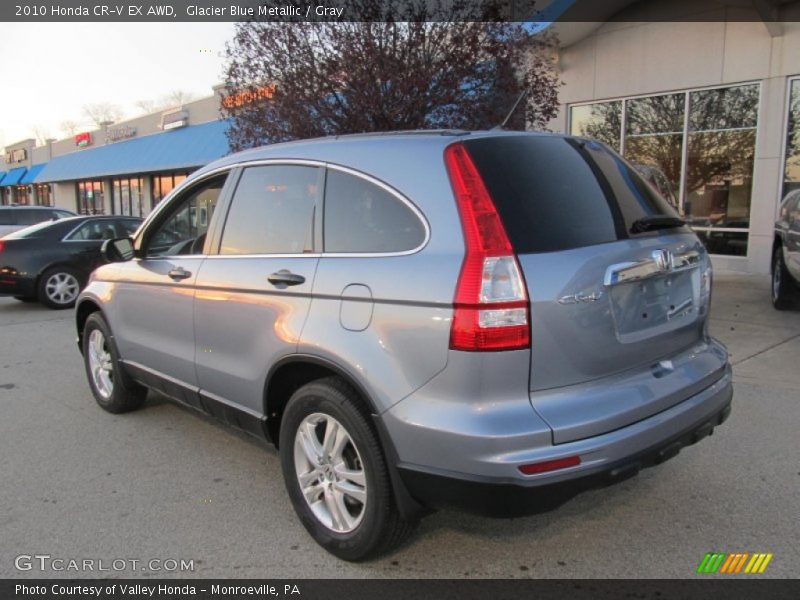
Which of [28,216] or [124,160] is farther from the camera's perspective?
[124,160]

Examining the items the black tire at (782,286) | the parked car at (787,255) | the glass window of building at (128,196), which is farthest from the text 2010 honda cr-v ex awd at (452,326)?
the glass window of building at (128,196)

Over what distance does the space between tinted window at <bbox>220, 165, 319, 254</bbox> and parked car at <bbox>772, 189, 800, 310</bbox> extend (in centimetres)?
609

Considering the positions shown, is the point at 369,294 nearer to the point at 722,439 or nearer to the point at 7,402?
the point at 722,439

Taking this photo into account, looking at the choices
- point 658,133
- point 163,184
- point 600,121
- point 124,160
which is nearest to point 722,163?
point 658,133

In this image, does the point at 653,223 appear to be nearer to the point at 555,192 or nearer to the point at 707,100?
the point at 555,192

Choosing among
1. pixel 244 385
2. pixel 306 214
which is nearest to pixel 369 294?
pixel 306 214

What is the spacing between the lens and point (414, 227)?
2.60 meters

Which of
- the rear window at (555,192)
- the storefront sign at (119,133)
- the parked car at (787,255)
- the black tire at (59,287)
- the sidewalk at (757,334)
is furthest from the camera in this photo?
the storefront sign at (119,133)

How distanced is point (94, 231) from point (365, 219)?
9851 millimetres

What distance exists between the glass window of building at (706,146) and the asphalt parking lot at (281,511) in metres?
7.98

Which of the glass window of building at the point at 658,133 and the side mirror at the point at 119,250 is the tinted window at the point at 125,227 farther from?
the glass window of building at the point at 658,133

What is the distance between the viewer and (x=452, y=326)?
7.70ft

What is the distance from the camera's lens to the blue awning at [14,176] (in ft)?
151
